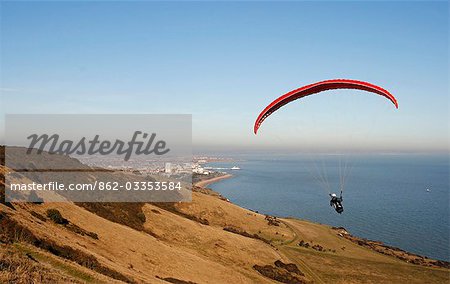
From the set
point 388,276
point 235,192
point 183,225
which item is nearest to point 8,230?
point 183,225

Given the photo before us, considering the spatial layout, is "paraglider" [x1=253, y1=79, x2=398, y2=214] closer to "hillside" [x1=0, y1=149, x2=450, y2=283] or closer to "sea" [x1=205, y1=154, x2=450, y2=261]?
"hillside" [x1=0, y1=149, x2=450, y2=283]

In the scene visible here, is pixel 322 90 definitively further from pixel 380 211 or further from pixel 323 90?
pixel 380 211

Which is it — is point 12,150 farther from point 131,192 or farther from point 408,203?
point 408,203

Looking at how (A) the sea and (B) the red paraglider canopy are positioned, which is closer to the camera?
(B) the red paraglider canopy

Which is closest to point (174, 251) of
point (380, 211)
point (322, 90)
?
point (322, 90)

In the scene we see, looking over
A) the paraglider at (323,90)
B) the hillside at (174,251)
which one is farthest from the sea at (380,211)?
the paraglider at (323,90)

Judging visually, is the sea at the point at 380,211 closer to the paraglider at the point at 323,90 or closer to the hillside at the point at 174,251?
the hillside at the point at 174,251

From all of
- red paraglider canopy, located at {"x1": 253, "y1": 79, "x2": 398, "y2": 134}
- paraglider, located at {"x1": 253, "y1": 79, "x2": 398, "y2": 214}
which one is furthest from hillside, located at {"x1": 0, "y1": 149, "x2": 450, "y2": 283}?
red paraglider canopy, located at {"x1": 253, "y1": 79, "x2": 398, "y2": 134}
